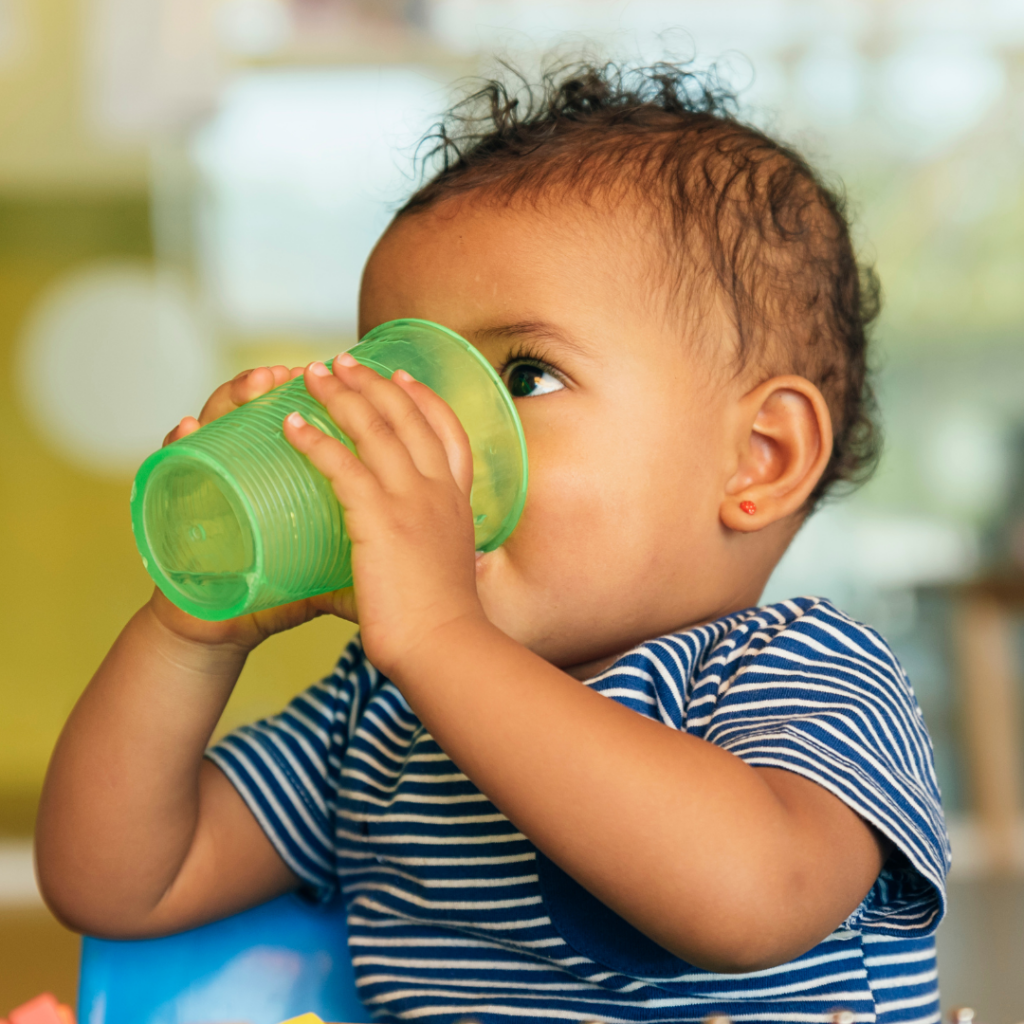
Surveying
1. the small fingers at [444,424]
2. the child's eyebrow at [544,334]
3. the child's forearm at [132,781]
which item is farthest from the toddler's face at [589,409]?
the child's forearm at [132,781]

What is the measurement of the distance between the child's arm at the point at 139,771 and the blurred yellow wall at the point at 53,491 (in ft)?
6.32

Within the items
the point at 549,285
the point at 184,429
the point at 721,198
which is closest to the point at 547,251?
the point at 549,285

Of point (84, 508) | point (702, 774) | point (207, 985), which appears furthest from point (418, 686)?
point (84, 508)

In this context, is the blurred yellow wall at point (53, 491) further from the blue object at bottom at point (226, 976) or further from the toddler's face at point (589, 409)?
the toddler's face at point (589, 409)

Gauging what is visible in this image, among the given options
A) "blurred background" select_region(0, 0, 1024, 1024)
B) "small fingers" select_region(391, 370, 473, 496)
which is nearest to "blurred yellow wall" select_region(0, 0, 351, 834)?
"blurred background" select_region(0, 0, 1024, 1024)

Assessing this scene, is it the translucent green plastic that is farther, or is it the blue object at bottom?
the blue object at bottom

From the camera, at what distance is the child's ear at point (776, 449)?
80cm

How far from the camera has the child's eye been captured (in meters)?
0.74

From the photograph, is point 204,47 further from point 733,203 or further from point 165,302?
point 733,203

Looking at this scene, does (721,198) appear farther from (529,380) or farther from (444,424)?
(444,424)

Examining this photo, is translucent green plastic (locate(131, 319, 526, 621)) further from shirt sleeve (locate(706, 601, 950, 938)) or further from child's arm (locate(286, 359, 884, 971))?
shirt sleeve (locate(706, 601, 950, 938))

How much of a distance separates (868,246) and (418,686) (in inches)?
97.7

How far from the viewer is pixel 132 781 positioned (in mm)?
766

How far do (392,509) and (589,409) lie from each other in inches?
7.9
